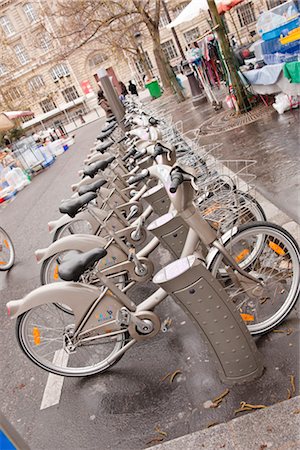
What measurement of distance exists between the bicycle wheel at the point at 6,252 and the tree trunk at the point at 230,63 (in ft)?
20.2

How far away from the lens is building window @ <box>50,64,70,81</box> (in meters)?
55.1

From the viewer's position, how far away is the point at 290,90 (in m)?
7.96

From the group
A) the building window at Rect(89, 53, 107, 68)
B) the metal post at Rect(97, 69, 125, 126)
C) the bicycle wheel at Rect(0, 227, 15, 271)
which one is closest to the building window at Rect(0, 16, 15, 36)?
the building window at Rect(89, 53, 107, 68)

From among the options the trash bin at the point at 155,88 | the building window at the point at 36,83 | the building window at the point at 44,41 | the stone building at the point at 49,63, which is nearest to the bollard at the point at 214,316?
the building window at the point at 44,41

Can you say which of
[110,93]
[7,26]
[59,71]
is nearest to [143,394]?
[110,93]

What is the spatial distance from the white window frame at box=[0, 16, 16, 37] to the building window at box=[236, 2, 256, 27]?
29.0 meters

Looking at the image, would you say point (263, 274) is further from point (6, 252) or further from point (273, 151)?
point (6, 252)

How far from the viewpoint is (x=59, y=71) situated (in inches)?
2186

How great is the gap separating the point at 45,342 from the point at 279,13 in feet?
45.5

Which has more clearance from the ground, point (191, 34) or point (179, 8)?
point (179, 8)

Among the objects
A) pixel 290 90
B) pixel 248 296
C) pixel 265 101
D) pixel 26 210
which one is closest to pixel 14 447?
pixel 248 296

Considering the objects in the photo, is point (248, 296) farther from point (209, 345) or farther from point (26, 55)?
point (26, 55)

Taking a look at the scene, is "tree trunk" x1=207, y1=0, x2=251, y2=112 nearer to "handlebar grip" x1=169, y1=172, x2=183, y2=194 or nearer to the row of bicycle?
the row of bicycle

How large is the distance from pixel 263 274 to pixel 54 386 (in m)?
2.05
